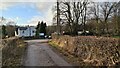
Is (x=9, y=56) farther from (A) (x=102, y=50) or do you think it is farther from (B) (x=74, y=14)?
(B) (x=74, y=14)

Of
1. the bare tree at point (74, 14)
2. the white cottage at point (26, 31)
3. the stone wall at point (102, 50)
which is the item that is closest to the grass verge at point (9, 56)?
the stone wall at point (102, 50)

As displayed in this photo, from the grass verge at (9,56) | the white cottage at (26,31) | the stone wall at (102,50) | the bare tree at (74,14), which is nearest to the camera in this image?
the stone wall at (102,50)

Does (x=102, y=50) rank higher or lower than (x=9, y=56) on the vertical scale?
higher

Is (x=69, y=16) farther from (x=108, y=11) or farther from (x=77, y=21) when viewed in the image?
(x=108, y=11)

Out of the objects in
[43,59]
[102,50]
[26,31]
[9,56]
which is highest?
[102,50]

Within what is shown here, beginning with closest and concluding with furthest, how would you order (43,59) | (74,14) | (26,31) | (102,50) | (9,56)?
(102,50) < (9,56) < (43,59) < (74,14) < (26,31)

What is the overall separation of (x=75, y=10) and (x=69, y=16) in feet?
7.00

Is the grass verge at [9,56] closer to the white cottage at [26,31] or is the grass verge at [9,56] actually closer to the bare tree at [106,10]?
the bare tree at [106,10]

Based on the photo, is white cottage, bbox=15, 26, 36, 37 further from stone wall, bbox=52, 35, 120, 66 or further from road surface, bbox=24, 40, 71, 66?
stone wall, bbox=52, 35, 120, 66

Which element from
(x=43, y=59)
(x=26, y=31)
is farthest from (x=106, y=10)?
(x=26, y=31)

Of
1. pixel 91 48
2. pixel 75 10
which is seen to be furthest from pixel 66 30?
pixel 91 48

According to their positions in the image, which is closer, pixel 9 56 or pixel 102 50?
pixel 102 50

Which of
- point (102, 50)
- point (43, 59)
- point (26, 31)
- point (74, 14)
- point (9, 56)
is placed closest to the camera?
point (102, 50)

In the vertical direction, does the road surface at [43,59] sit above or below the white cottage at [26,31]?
above
